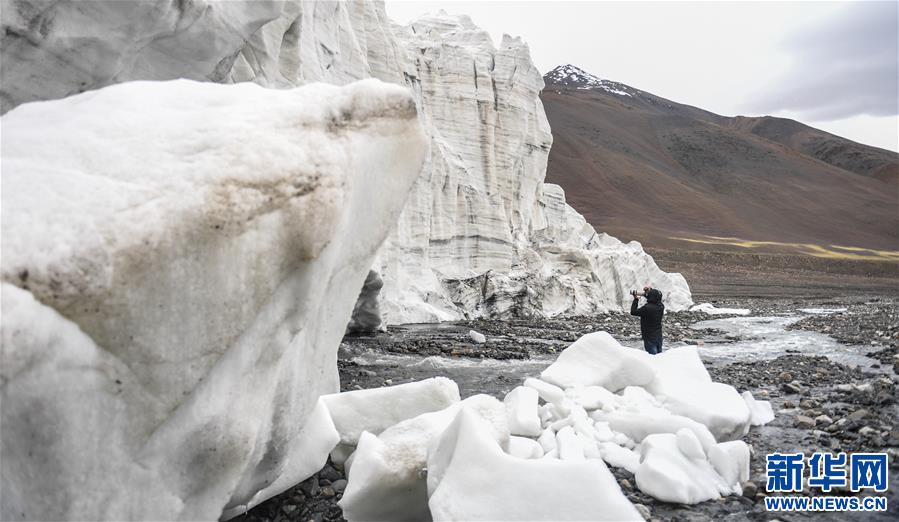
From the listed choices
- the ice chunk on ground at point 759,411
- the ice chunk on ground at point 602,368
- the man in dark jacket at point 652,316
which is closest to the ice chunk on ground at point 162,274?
the ice chunk on ground at point 602,368

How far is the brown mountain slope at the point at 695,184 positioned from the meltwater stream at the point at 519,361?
124 feet

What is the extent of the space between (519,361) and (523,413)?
487 cm

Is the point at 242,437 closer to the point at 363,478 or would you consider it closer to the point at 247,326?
the point at 247,326

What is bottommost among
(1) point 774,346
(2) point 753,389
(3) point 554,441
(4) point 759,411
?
(1) point 774,346

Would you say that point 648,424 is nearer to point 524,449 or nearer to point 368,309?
point 524,449

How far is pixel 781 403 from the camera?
255 inches

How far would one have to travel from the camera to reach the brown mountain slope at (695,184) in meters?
61.6

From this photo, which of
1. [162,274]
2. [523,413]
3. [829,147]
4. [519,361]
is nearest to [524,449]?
[523,413]

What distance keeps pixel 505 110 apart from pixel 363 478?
20.6 metres

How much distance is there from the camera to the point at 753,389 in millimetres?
7211

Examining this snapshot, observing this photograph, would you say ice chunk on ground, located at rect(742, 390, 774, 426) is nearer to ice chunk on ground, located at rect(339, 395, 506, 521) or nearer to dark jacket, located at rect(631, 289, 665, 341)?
dark jacket, located at rect(631, 289, 665, 341)

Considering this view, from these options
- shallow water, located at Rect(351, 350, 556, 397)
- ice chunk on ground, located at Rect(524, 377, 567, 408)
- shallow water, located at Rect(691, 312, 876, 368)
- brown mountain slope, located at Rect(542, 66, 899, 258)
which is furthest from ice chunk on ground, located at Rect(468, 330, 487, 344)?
brown mountain slope, located at Rect(542, 66, 899, 258)

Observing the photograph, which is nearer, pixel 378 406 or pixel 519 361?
pixel 378 406

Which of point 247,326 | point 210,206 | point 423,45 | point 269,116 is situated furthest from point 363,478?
point 423,45
